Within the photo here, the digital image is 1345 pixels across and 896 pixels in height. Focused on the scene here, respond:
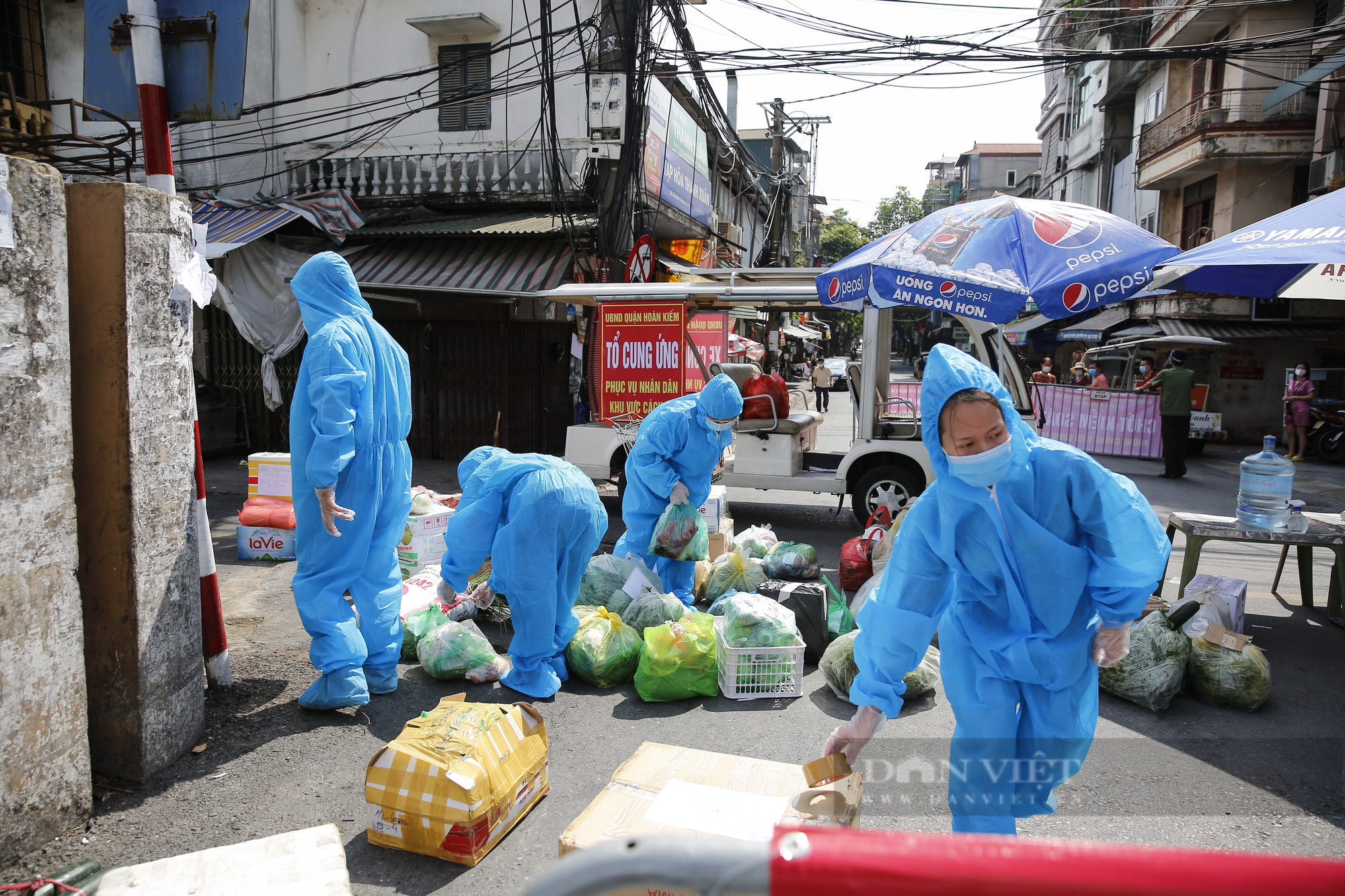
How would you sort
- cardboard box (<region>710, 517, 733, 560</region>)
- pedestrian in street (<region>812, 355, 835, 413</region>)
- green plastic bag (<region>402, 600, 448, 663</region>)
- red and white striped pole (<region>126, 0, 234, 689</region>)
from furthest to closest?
pedestrian in street (<region>812, 355, 835, 413</region>), cardboard box (<region>710, 517, 733, 560</region>), green plastic bag (<region>402, 600, 448, 663</region>), red and white striped pole (<region>126, 0, 234, 689</region>)

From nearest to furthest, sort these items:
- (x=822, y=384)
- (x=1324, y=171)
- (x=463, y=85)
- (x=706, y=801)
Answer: (x=706, y=801), (x=463, y=85), (x=1324, y=171), (x=822, y=384)

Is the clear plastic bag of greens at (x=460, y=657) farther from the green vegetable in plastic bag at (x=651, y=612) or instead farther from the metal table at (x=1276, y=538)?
the metal table at (x=1276, y=538)

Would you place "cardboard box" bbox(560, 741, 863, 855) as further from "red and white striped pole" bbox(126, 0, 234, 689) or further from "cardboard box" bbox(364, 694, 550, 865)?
"red and white striped pole" bbox(126, 0, 234, 689)

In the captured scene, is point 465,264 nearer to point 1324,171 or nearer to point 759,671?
point 759,671

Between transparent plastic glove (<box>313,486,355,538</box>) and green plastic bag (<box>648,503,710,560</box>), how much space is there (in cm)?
210

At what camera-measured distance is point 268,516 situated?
6.55m

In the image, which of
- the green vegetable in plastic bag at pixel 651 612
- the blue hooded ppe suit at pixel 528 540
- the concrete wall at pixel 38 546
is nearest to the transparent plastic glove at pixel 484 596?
the blue hooded ppe suit at pixel 528 540

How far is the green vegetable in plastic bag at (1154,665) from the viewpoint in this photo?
4.15 meters

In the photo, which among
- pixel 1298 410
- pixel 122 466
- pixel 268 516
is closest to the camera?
pixel 122 466

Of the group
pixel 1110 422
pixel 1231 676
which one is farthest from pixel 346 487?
pixel 1110 422

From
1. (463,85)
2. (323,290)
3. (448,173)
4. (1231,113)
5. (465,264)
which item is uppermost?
(1231,113)

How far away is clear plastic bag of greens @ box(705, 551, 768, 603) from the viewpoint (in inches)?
217

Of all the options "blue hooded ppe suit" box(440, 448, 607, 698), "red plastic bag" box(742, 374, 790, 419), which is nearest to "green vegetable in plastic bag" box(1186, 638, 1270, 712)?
"blue hooded ppe suit" box(440, 448, 607, 698)

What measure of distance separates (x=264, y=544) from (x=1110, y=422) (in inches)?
548
